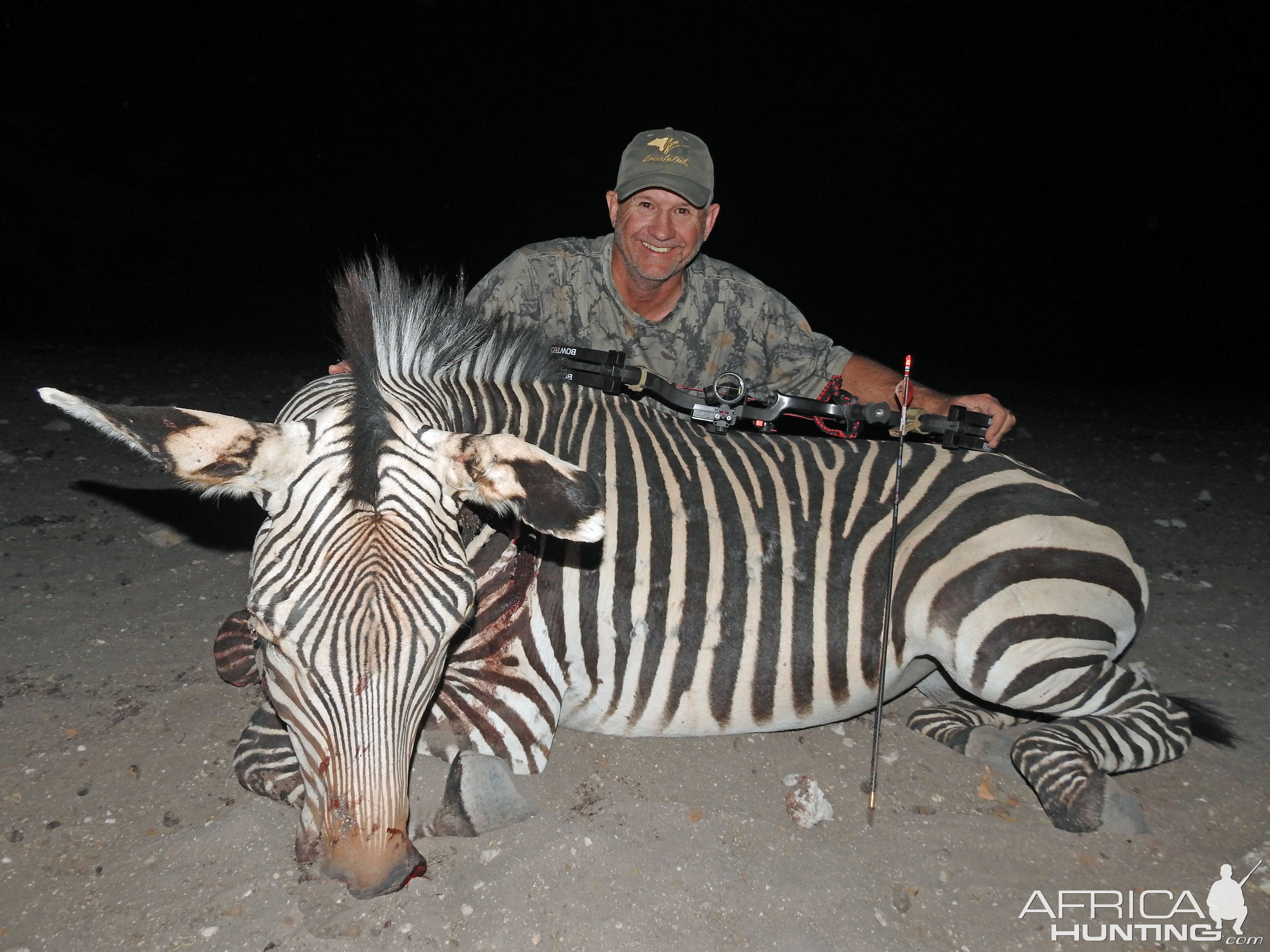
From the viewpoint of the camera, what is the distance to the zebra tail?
3135 millimetres

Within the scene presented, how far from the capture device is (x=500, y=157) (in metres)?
22.6

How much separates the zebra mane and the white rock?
1745 mm

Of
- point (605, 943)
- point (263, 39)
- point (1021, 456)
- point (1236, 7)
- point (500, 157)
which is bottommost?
point (605, 943)

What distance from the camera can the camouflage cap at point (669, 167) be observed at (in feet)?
13.2

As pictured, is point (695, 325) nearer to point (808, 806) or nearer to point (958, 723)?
point (958, 723)

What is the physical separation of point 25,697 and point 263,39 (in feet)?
78.5

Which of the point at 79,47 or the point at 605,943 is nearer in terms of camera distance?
the point at 605,943

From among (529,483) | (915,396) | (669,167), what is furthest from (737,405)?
(529,483)

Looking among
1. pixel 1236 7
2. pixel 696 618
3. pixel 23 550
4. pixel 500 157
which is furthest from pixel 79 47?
pixel 1236 7

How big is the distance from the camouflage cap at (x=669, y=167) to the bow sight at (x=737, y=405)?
97cm

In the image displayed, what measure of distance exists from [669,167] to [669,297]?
655 millimetres

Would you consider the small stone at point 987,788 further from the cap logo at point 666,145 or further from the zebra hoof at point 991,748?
the cap logo at point 666,145

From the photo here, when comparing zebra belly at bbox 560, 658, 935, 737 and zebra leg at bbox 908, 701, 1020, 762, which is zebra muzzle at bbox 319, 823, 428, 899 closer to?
zebra belly at bbox 560, 658, 935, 737

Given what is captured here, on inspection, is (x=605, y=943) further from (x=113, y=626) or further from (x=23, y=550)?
(x=23, y=550)
